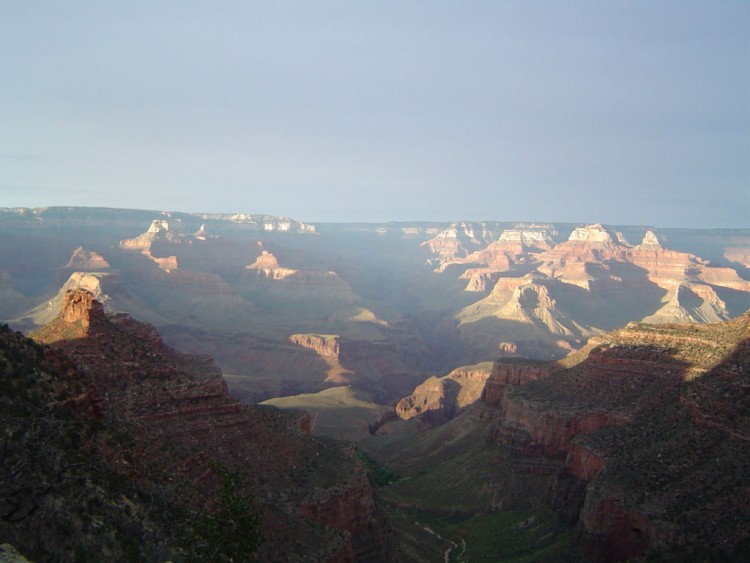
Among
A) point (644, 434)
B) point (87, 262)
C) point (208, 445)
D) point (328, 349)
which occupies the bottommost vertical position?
point (328, 349)

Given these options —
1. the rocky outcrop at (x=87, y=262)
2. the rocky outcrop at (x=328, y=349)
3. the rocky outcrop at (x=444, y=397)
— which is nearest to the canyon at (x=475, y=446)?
the rocky outcrop at (x=444, y=397)

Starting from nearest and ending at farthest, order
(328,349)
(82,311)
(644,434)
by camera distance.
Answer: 1. (82,311)
2. (644,434)
3. (328,349)

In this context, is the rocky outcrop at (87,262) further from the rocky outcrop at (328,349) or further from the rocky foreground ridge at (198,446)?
the rocky foreground ridge at (198,446)

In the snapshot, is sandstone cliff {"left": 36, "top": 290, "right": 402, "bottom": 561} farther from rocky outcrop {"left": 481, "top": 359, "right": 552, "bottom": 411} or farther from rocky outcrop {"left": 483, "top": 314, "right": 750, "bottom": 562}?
rocky outcrop {"left": 481, "top": 359, "right": 552, "bottom": 411}

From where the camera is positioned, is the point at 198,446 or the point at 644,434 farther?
the point at 644,434

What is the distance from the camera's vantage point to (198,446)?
31.3 metres

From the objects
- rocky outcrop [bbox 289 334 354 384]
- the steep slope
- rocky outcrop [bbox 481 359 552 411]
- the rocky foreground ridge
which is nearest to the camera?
the rocky foreground ridge

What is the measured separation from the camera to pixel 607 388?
53344mm

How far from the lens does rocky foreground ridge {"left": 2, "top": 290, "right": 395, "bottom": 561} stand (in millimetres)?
25969

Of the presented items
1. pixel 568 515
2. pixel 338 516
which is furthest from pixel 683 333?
pixel 338 516

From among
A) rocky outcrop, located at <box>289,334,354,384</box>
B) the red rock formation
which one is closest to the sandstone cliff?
the red rock formation

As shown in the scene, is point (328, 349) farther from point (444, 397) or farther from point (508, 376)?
point (508, 376)

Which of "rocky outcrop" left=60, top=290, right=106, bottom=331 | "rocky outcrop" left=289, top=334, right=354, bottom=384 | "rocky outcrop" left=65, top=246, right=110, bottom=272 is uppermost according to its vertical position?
"rocky outcrop" left=60, top=290, right=106, bottom=331

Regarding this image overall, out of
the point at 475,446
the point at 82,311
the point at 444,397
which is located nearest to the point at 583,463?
the point at 475,446
